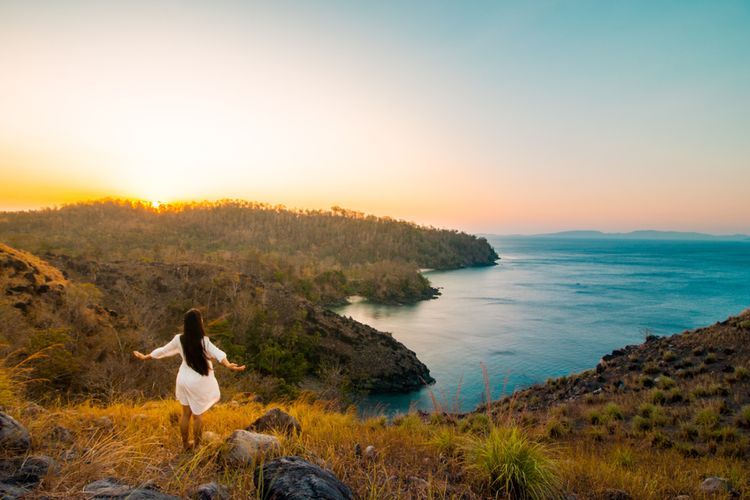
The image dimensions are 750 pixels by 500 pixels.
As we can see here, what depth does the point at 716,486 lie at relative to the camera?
5.25 m

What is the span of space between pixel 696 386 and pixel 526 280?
94098mm

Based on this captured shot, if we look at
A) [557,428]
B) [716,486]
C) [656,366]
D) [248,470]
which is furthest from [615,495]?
[656,366]

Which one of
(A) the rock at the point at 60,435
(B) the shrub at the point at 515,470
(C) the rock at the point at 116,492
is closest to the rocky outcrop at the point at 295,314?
(A) the rock at the point at 60,435

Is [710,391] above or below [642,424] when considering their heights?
above

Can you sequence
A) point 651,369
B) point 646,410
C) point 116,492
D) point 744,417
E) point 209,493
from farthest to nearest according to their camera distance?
point 651,369
point 646,410
point 744,417
point 209,493
point 116,492

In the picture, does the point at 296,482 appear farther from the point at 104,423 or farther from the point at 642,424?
the point at 642,424

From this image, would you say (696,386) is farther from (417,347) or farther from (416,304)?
(416,304)

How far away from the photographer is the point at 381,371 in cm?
3684

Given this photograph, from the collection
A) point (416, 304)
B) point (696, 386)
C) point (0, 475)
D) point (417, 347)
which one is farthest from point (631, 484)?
point (416, 304)

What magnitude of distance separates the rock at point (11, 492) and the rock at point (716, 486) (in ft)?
23.4

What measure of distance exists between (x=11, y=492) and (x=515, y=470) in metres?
4.20

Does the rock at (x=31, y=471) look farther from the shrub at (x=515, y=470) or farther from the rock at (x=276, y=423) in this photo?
the shrub at (x=515, y=470)

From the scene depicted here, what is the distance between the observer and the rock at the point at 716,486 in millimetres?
5070

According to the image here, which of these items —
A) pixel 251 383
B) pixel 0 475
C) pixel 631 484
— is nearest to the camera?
pixel 0 475
